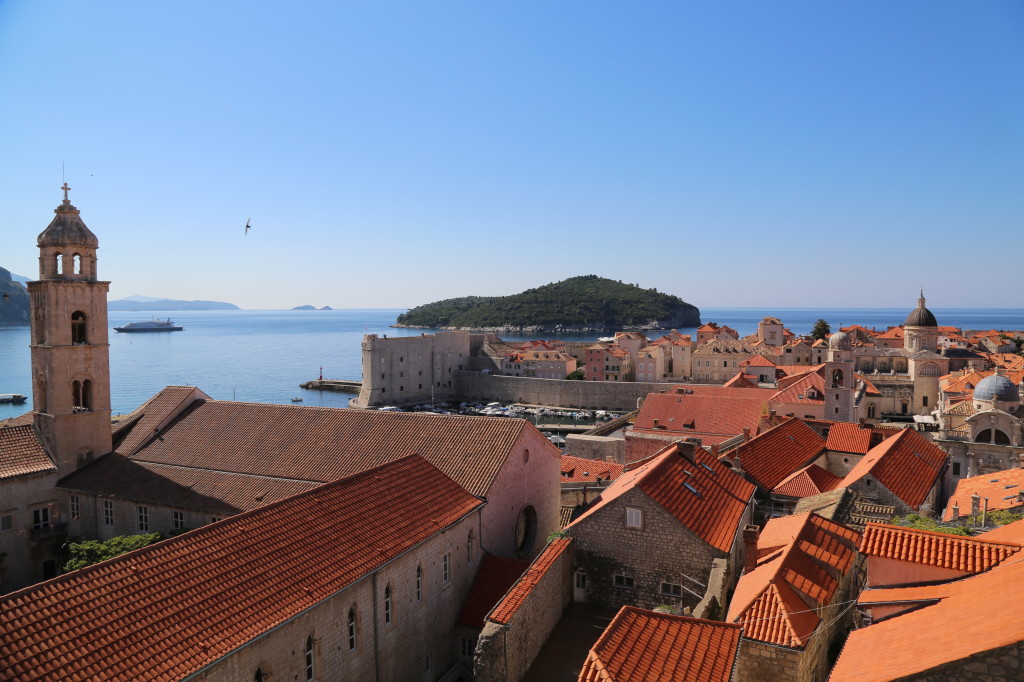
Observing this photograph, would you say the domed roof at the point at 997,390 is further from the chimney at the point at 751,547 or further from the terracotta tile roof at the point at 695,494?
the chimney at the point at 751,547

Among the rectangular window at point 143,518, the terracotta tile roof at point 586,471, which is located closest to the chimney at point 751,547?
the terracotta tile roof at point 586,471

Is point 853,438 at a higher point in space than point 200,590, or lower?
lower

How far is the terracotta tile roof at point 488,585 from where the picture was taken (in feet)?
49.2

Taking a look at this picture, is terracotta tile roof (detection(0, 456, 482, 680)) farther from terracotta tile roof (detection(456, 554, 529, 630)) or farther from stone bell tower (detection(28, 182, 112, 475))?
stone bell tower (detection(28, 182, 112, 475))

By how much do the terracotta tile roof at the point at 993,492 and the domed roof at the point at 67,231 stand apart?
2629 cm

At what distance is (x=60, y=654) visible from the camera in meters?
7.79

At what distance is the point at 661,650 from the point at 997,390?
2856 cm

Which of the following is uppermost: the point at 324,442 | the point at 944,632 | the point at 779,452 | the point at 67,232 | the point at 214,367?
the point at 67,232

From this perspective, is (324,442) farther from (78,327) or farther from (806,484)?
(806,484)

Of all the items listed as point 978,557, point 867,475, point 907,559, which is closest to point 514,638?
point 907,559

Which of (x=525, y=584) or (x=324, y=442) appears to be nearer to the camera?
(x=525, y=584)

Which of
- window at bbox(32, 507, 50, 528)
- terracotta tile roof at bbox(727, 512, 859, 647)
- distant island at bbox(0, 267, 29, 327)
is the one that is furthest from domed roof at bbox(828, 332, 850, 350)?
distant island at bbox(0, 267, 29, 327)

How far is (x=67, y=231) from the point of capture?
67.9 ft

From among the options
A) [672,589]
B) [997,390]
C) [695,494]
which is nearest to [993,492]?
[695,494]
